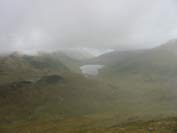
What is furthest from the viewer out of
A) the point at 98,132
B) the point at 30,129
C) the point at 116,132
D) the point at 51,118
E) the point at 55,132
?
the point at 51,118

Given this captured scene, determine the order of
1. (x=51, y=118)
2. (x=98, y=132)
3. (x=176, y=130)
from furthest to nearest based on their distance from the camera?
(x=51, y=118) < (x=98, y=132) < (x=176, y=130)

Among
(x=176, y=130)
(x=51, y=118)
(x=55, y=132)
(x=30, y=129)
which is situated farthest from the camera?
(x=51, y=118)

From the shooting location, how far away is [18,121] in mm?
194875

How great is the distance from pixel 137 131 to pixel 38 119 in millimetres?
125386

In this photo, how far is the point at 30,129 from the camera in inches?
6038

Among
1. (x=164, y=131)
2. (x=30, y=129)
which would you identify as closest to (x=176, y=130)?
(x=164, y=131)

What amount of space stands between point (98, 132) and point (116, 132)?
12.6 meters

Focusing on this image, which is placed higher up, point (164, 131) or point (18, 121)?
point (18, 121)

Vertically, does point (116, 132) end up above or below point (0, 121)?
below

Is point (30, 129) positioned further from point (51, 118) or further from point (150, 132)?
point (150, 132)

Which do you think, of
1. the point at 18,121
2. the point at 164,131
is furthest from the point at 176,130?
the point at 18,121

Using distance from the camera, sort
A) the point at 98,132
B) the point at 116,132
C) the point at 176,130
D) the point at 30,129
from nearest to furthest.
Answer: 1. the point at 176,130
2. the point at 116,132
3. the point at 98,132
4. the point at 30,129

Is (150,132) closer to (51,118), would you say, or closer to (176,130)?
(176,130)

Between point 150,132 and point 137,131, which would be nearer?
point 150,132
